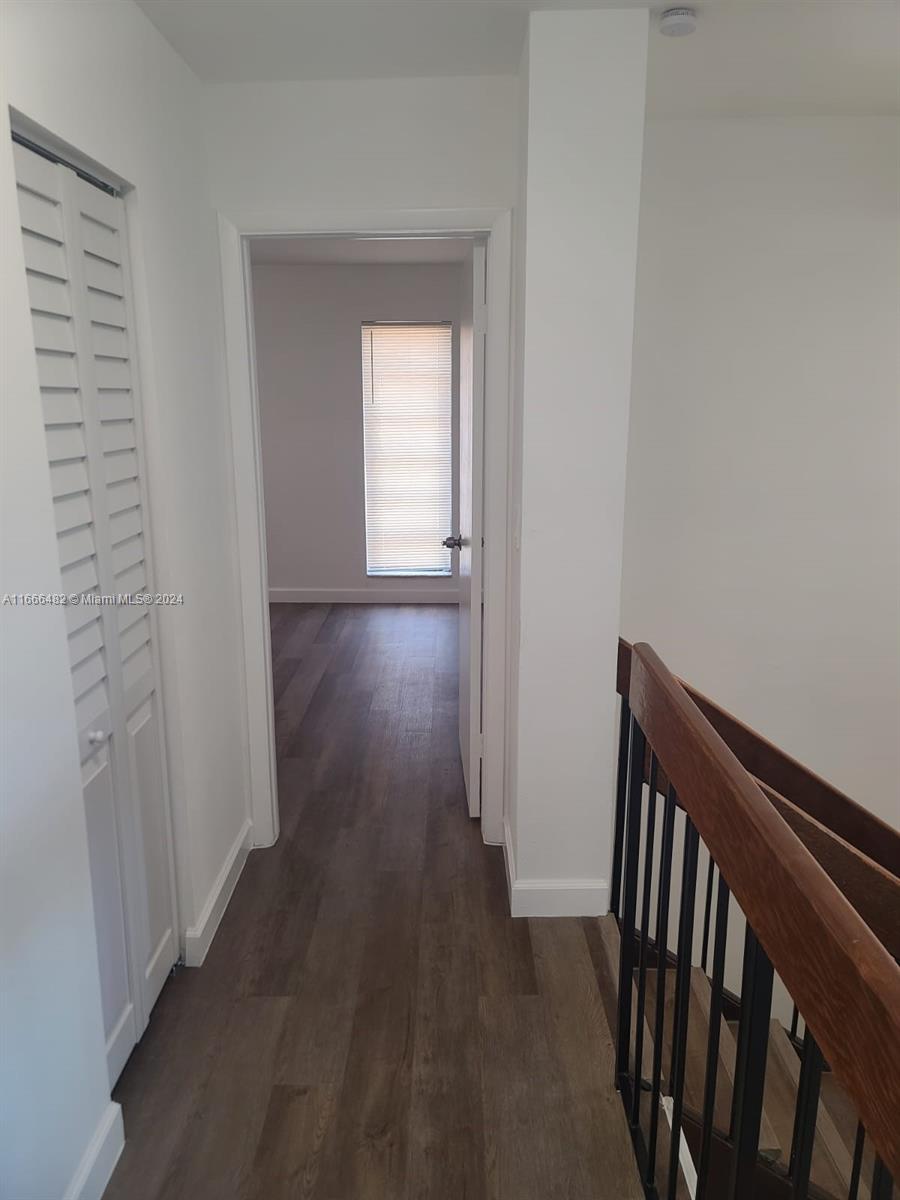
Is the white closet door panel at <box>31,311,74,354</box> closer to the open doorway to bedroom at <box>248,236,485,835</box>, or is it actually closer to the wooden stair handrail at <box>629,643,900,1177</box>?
the wooden stair handrail at <box>629,643,900,1177</box>

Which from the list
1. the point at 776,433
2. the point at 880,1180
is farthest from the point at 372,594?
the point at 880,1180

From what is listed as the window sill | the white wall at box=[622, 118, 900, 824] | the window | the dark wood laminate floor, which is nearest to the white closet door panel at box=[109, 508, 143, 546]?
the dark wood laminate floor

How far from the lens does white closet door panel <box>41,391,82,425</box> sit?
1.70 metres

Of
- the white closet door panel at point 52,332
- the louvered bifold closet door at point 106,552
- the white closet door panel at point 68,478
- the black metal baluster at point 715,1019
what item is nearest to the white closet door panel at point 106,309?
the louvered bifold closet door at point 106,552

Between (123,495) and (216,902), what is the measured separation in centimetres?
130

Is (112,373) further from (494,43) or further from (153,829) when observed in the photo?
(494,43)

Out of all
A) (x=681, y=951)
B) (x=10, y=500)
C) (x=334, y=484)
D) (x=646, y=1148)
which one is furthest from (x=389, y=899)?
(x=334, y=484)

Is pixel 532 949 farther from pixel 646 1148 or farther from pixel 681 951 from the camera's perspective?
pixel 681 951

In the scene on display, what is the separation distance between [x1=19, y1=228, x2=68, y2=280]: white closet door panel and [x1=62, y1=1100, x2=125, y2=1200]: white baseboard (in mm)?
1696

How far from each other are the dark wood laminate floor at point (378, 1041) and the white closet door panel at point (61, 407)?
1535 millimetres

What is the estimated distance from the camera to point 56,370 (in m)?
1.74

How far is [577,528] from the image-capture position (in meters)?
2.52

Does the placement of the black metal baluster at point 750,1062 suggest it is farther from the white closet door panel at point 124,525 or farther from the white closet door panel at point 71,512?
the white closet door panel at point 124,525

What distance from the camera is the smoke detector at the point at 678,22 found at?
220 centimetres
